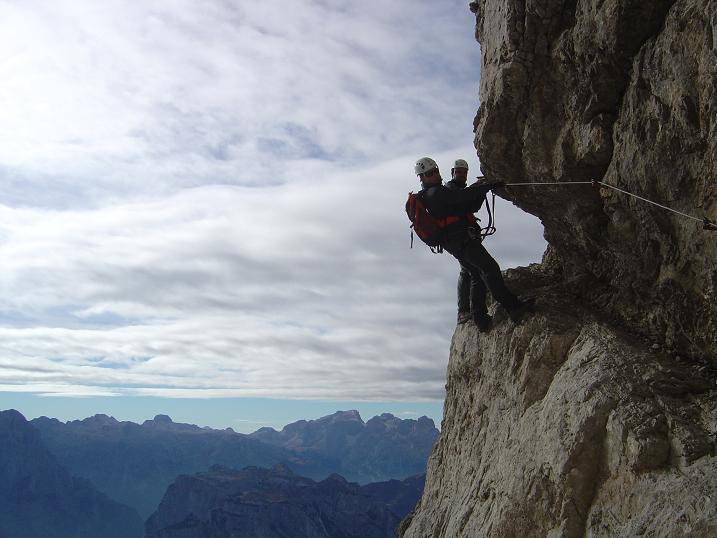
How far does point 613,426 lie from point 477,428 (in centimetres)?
462

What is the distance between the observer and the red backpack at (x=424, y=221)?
41.5 feet

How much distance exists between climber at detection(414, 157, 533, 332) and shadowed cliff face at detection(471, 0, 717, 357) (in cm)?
80

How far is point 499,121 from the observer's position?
1142 centimetres

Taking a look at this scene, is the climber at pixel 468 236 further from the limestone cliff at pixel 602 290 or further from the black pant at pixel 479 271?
the limestone cliff at pixel 602 290

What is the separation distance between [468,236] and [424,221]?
91 centimetres

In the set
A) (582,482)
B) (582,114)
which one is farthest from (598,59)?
(582,482)

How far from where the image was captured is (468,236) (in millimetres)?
12492

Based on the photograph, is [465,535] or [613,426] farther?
[465,535]

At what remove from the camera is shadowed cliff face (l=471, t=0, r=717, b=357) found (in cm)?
762

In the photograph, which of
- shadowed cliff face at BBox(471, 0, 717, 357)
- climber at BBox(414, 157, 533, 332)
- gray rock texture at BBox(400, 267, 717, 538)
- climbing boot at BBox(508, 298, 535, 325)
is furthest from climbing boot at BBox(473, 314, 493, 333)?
shadowed cliff face at BBox(471, 0, 717, 357)

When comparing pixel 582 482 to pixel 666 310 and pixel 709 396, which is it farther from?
pixel 666 310

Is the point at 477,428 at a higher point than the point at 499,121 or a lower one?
lower

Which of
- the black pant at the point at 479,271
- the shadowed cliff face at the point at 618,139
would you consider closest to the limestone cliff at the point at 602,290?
the shadowed cliff face at the point at 618,139

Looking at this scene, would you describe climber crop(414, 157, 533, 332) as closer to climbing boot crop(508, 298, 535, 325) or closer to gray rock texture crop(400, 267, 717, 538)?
climbing boot crop(508, 298, 535, 325)
